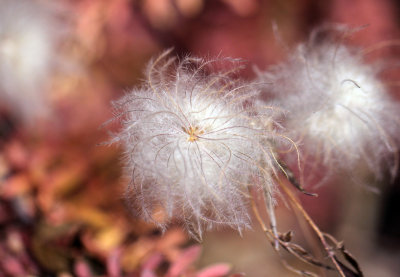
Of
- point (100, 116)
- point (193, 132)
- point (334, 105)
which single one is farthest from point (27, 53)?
point (334, 105)

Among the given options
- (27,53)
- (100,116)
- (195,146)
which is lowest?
(195,146)

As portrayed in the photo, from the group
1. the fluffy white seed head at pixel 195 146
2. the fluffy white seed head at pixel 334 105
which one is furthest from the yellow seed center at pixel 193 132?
the fluffy white seed head at pixel 334 105

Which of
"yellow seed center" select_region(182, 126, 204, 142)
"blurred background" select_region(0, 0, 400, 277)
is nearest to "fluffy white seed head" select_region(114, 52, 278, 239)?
"yellow seed center" select_region(182, 126, 204, 142)

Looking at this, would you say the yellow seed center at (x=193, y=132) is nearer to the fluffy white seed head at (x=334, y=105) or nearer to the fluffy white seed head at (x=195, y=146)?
the fluffy white seed head at (x=195, y=146)

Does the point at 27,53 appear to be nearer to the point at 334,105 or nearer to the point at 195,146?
the point at 195,146

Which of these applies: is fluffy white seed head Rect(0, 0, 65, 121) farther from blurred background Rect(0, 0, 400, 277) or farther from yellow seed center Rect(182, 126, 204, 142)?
yellow seed center Rect(182, 126, 204, 142)

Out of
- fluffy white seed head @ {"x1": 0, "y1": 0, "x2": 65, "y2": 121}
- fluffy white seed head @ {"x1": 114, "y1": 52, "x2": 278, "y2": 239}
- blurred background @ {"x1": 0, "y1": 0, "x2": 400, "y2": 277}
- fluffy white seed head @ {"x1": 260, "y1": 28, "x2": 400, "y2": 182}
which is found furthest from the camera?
fluffy white seed head @ {"x1": 0, "y1": 0, "x2": 65, "y2": 121}

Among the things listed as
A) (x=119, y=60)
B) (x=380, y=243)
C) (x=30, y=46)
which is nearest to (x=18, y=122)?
(x=30, y=46)
